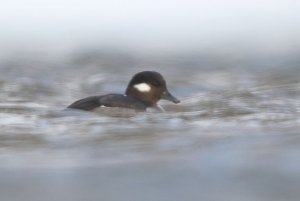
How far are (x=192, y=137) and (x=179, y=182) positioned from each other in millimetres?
1533

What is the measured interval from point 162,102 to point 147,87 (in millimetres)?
881

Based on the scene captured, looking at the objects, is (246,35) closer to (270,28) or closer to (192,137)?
(270,28)

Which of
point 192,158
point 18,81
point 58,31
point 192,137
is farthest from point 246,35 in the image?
point 192,158

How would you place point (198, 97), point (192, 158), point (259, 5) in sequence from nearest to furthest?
point (192, 158) < point (198, 97) < point (259, 5)

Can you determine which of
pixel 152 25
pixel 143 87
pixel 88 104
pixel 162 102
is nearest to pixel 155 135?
pixel 88 104

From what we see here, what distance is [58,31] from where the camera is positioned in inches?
504

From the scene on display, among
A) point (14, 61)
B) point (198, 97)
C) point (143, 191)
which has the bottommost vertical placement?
point (143, 191)

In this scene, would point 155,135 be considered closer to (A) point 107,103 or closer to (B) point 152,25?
(A) point 107,103

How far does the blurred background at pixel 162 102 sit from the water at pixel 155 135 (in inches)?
0.4

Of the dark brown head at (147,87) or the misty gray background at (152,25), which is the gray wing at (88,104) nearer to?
the dark brown head at (147,87)

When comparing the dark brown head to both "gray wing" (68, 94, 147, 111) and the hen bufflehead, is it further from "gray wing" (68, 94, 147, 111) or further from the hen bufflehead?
"gray wing" (68, 94, 147, 111)

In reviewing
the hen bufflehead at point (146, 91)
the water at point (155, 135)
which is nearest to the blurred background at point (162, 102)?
the water at point (155, 135)

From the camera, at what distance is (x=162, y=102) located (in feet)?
34.9

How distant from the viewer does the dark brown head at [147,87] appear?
32.0 ft
